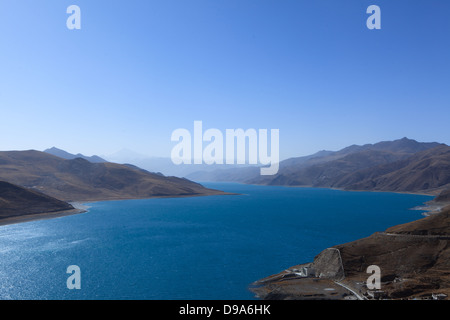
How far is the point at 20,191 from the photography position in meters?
173

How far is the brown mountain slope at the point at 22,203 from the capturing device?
510 ft

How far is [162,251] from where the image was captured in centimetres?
9112

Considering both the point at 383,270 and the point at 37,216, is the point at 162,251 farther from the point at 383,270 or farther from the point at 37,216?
the point at 37,216

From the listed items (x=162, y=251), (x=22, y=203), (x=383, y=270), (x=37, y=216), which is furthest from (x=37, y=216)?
(x=383, y=270)

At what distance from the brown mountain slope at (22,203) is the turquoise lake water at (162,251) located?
18.6 m

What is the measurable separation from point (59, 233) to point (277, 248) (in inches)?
3232

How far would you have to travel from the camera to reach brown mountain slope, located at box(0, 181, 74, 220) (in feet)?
510

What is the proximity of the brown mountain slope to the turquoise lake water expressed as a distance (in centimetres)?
1861

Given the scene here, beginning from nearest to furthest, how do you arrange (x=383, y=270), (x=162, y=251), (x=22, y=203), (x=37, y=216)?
(x=383, y=270) → (x=162, y=251) → (x=37, y=216) → (x=22, y=203)

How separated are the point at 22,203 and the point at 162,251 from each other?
115 m
